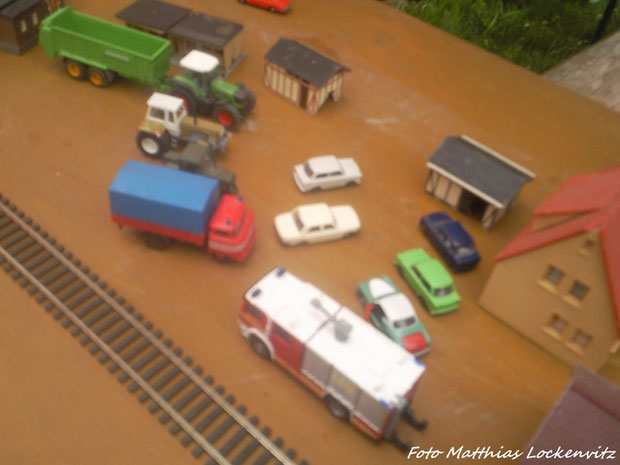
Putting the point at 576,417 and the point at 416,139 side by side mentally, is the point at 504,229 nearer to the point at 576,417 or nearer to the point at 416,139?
the point at 416,139

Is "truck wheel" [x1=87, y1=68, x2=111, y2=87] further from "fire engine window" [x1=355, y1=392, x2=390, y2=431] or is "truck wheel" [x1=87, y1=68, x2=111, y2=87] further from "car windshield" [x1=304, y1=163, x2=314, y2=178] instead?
"fire engine window" [x1=355, y1=392, x2=390, y2=431]

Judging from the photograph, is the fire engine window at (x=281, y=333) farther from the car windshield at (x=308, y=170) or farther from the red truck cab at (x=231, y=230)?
the car windshield at (x=308, y=170)

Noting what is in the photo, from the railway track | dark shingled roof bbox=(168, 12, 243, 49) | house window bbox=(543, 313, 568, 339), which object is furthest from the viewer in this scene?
dark shingled roof bbox=(168, 12, 243, 49)

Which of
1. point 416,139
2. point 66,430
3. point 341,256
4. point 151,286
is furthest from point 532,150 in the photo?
point 66,430

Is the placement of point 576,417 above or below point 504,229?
above

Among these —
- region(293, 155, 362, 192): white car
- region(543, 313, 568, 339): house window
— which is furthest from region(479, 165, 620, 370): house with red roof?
region(293, 155, 362, 192): white car

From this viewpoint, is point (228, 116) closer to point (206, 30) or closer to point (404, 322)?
point (206, 30)
